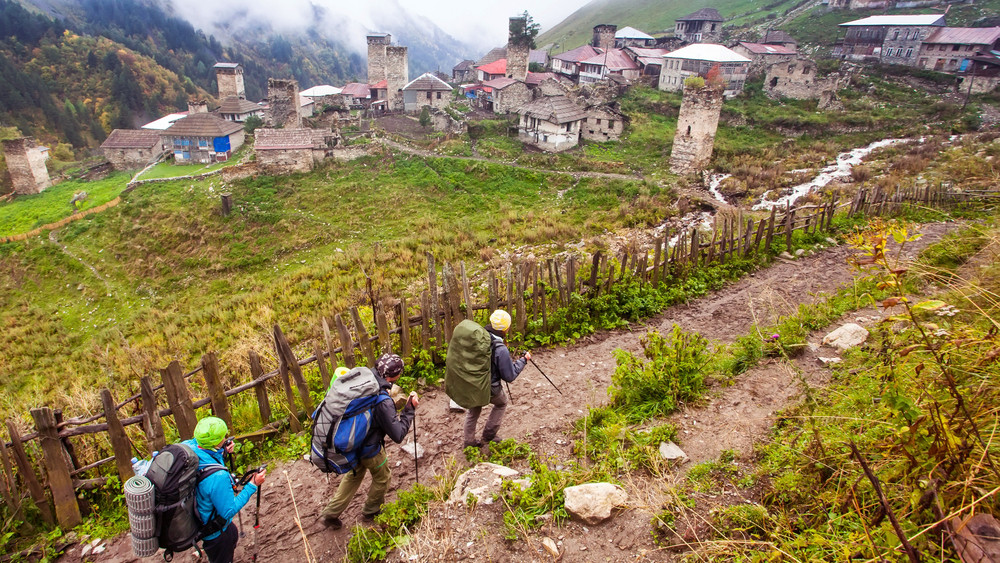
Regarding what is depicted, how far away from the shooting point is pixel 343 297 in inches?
560

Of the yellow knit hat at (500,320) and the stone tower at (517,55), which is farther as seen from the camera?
the stone tower at (517,55)

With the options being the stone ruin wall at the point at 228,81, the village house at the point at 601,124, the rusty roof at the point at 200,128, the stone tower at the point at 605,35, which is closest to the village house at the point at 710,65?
the village house at the point at 601,124

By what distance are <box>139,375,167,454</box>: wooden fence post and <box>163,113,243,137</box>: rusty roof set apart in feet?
116

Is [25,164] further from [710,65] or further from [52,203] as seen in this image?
[710,65]

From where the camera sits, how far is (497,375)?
5.20 m

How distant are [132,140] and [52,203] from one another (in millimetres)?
9732

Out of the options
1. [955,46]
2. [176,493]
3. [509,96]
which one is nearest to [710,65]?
[509,96]

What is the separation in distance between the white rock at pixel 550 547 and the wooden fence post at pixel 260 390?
3.95 meters

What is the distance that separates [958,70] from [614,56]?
27448mm

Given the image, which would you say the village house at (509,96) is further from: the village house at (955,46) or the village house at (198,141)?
the village house at (955,46)

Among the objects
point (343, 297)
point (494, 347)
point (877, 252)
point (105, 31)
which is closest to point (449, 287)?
point (494, 347)

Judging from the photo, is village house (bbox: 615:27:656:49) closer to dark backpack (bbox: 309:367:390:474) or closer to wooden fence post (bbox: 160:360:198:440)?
wooden fence post (bbox: 160:360:198:440)

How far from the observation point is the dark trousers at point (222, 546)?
379cm

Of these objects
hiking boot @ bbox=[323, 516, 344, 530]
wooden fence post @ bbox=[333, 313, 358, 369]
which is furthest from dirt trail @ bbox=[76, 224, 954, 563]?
wooden fence post @ bbox=[333, 313, 358, 369]
